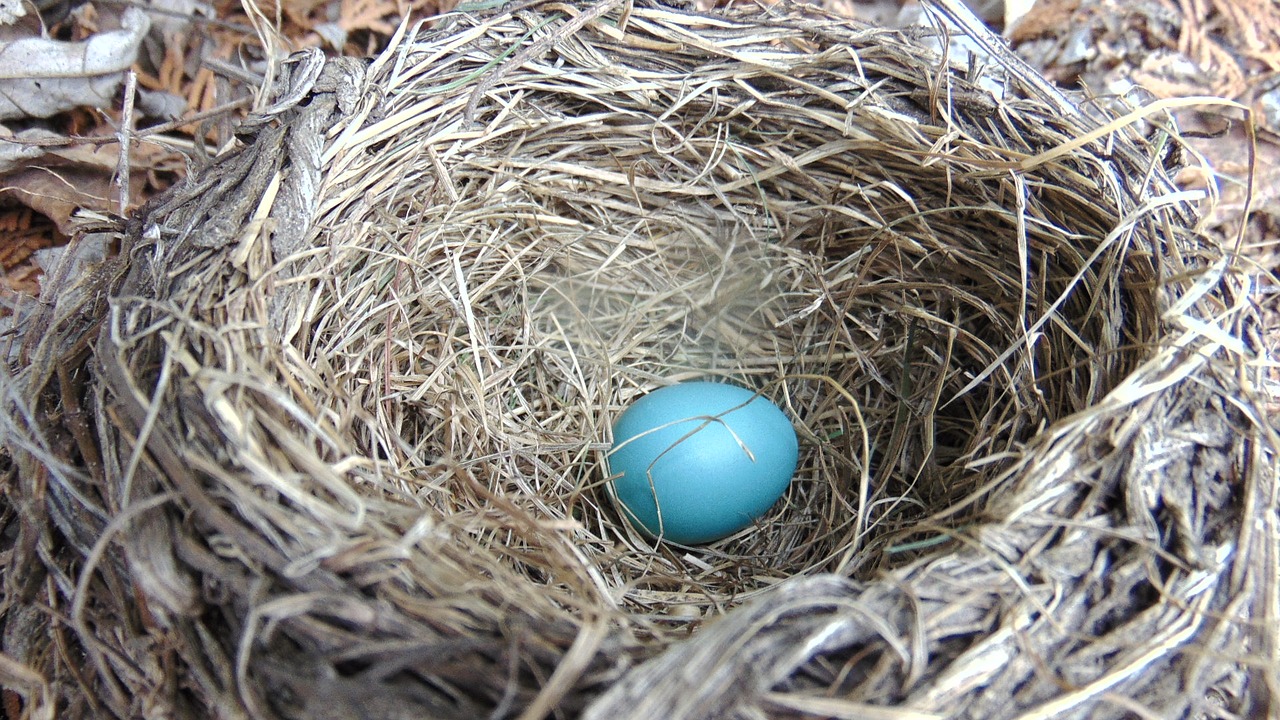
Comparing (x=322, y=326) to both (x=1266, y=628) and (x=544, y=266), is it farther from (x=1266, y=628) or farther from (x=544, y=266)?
(x=1266, y=628)

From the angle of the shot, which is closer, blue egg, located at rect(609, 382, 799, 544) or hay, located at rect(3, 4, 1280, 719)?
hay, located at rect(3, 4, 1280, 719)

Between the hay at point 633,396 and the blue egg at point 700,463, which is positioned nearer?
the hay at point 633,396

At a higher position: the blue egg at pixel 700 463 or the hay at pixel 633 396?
the hay at pixel 633 396

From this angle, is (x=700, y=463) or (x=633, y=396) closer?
(x=700, y=463)

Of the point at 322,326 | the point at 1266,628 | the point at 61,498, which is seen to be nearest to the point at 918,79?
the point at 1266,628

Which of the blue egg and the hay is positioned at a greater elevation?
the hay
